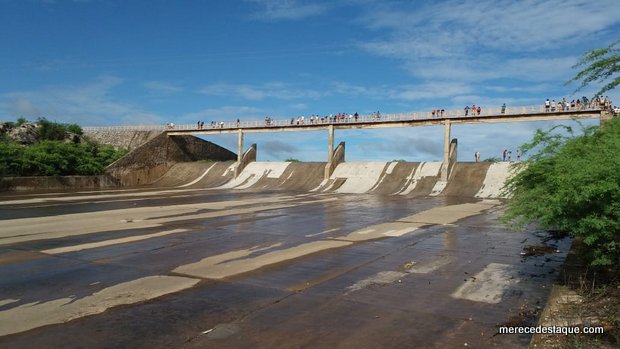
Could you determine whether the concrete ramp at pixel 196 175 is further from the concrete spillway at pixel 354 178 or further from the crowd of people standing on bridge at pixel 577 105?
the crowd of people standing on bridge at pixel 577 105

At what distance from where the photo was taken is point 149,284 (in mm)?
8492

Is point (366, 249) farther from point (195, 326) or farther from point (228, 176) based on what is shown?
point (228, 176)

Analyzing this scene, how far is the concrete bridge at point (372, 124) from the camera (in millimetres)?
36219

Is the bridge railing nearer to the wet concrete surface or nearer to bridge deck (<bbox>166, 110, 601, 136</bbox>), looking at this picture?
bridge deck (<bbox>166, 110, 601, 136</bbox>)

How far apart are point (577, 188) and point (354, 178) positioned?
1430 inches

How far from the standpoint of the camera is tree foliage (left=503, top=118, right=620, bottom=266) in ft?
21.8

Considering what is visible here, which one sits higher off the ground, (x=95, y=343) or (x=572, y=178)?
(x=572, y=178)

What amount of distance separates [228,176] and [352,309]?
44.2 meters

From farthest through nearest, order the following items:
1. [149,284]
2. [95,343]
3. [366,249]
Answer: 1. [366,249]
2. [149,284]
3. [95,343]

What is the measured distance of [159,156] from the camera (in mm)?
54406

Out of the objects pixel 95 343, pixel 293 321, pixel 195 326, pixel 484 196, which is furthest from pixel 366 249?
pixel 484 196

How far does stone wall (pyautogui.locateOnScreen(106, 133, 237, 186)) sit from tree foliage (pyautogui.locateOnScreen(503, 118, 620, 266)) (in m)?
45.3

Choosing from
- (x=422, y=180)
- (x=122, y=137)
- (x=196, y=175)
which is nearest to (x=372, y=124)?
(x=422, y=180)

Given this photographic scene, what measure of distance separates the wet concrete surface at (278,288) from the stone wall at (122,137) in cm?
4475
